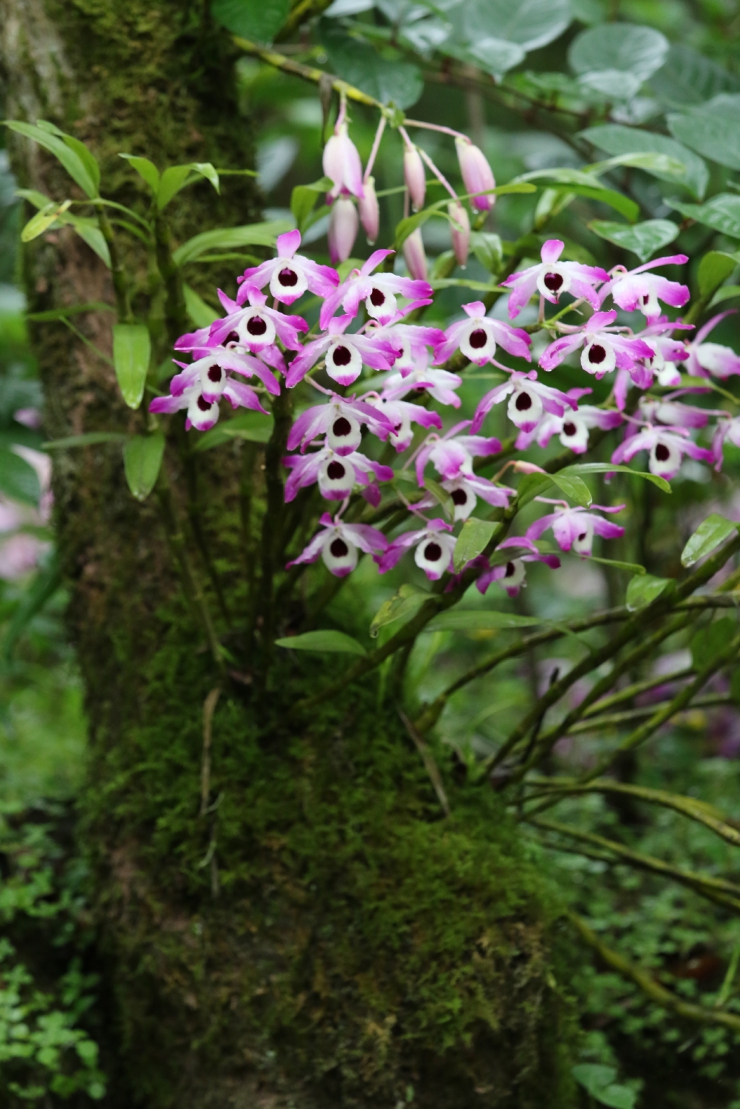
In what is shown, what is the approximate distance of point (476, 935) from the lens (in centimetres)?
113

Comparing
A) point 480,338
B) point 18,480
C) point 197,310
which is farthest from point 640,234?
point 18,480

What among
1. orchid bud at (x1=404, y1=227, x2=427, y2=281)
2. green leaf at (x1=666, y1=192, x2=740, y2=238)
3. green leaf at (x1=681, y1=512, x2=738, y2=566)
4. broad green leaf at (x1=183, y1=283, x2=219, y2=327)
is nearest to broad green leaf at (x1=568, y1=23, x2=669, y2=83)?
green leaf at (x1=666, y1=192, x2=740, y2=238)

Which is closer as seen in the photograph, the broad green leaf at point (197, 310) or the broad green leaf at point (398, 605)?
the broad green leaf at point (398, 605)

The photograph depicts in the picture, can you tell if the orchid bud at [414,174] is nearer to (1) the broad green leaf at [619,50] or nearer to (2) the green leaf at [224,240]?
Answer: (2) the green leaf at [224,240]

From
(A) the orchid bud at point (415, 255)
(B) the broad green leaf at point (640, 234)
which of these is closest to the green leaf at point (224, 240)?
(A) the orchid bud at point (415, 255)

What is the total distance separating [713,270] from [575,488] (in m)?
0.39

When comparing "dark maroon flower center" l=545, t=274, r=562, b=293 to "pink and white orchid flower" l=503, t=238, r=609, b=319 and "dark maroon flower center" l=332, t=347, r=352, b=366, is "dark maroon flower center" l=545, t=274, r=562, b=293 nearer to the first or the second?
"pink and white orchid flower" l=503, t=238, r=609, b=319

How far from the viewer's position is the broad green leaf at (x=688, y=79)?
1.56m

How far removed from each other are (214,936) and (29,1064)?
0.35 metres

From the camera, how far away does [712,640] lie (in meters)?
1.15

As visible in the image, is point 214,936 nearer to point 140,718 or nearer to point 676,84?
point 140,718

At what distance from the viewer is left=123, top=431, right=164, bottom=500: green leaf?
994 millimetres

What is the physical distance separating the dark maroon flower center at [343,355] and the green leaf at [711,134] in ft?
1.99

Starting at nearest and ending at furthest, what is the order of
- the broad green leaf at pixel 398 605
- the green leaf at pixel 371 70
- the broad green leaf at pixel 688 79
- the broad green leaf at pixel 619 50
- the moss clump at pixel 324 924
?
the broad green leaf at pixel 398 605 < the moss clump at pixel 324 924 < the green leaf at pixel 371 70 < the broad green leaf at pixel 619 50 < the broad green leaf at pixel 688 79
